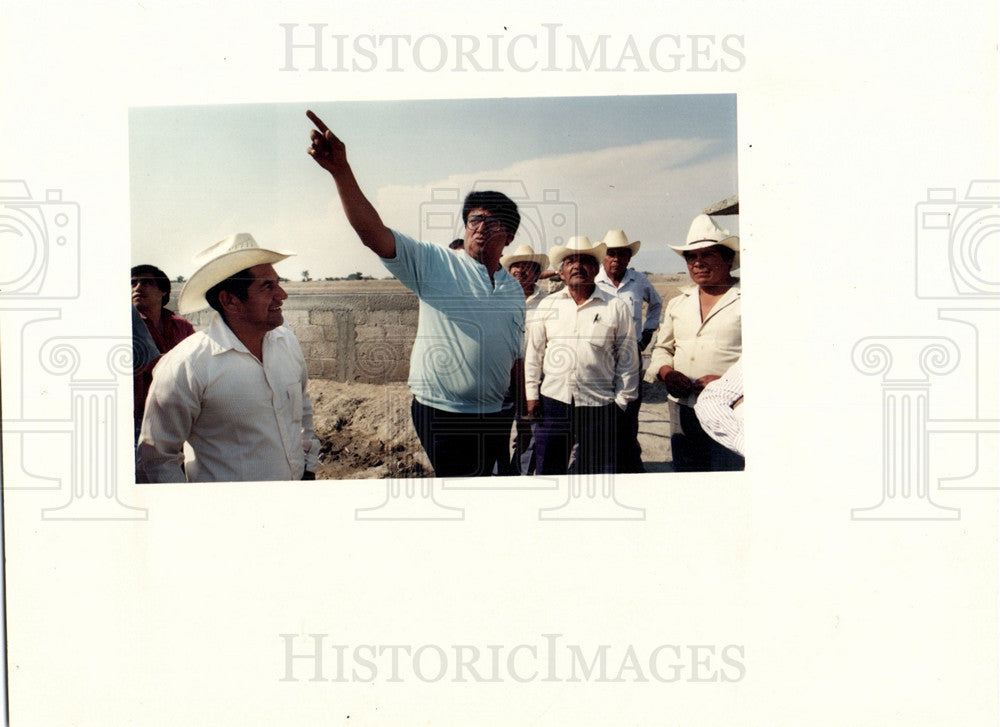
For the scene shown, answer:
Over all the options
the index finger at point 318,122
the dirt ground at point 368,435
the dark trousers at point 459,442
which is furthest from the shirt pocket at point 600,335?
the index finger at point 318,122

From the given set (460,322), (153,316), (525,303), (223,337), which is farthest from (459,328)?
(153,316)

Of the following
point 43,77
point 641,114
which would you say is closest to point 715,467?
point 641,114

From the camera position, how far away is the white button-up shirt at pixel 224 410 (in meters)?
3.11

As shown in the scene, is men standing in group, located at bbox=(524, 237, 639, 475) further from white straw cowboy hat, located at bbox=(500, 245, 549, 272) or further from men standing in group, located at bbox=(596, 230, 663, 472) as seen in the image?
white straw cowboy hat, located at bbox=(500, 245, 549, 272)

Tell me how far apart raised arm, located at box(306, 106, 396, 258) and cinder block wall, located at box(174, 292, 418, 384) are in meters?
0.21

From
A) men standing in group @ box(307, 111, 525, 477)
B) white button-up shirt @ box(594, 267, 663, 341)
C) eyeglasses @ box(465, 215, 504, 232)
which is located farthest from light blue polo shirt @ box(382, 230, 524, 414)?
white button-up shirt @ box(594, 267, 663, 341)

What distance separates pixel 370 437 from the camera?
10.3ft

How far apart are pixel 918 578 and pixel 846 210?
1.45 metres

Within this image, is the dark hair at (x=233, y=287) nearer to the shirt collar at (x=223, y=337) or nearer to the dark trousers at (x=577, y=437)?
the shirt collar at (x=223, y=337)

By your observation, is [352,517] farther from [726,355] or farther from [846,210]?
[846,210]

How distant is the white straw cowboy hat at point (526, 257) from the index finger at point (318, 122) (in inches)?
32.3

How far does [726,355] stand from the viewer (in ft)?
10.4

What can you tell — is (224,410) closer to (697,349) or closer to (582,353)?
(582,353)

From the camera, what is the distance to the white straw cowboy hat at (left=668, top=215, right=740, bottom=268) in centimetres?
310
